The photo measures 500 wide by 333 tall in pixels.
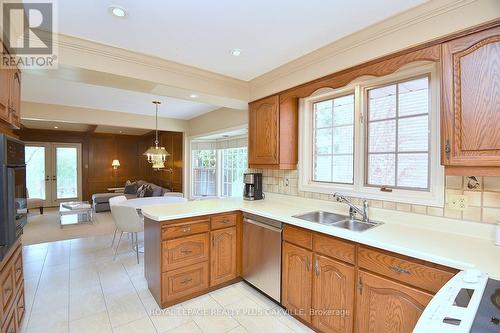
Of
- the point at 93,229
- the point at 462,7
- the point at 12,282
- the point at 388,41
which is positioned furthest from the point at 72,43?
the point at 93,229

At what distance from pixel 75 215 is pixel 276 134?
5.66 meters

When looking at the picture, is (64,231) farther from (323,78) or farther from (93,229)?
(323,78)

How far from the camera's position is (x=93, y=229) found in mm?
4938

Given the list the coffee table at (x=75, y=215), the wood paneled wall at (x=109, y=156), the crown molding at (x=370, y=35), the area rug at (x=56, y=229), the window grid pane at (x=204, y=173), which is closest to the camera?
the crown molding at (x=370, y=35)

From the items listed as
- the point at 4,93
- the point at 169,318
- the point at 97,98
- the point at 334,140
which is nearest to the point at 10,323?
the point at 169,318

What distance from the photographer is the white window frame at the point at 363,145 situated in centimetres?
182

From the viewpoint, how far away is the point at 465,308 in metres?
0.83

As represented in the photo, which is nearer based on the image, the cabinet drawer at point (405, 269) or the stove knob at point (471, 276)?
the stove knob at point (471, 276)

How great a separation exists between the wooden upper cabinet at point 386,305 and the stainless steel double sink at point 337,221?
0.51 meters

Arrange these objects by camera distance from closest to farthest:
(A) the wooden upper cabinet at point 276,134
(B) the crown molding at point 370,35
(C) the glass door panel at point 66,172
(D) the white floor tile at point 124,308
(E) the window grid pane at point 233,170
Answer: (B) the crown molding at point 370,35 → (D) the white floor tile at point 124,308 → (A) the wooden upper cabinet at point 276,134 → (E) the window grid pane at point 233,170 → (C) the glass door panel at point 66,172

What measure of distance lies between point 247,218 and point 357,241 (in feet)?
4.04

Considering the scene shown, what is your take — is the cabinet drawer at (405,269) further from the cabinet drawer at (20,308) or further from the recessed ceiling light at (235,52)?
the cabinet drawer at (20,308)

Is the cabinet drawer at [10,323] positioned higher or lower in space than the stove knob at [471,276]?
lower

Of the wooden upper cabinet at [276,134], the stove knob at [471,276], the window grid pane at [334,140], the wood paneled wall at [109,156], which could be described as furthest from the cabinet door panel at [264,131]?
the wood paneled wall at [109,156]
